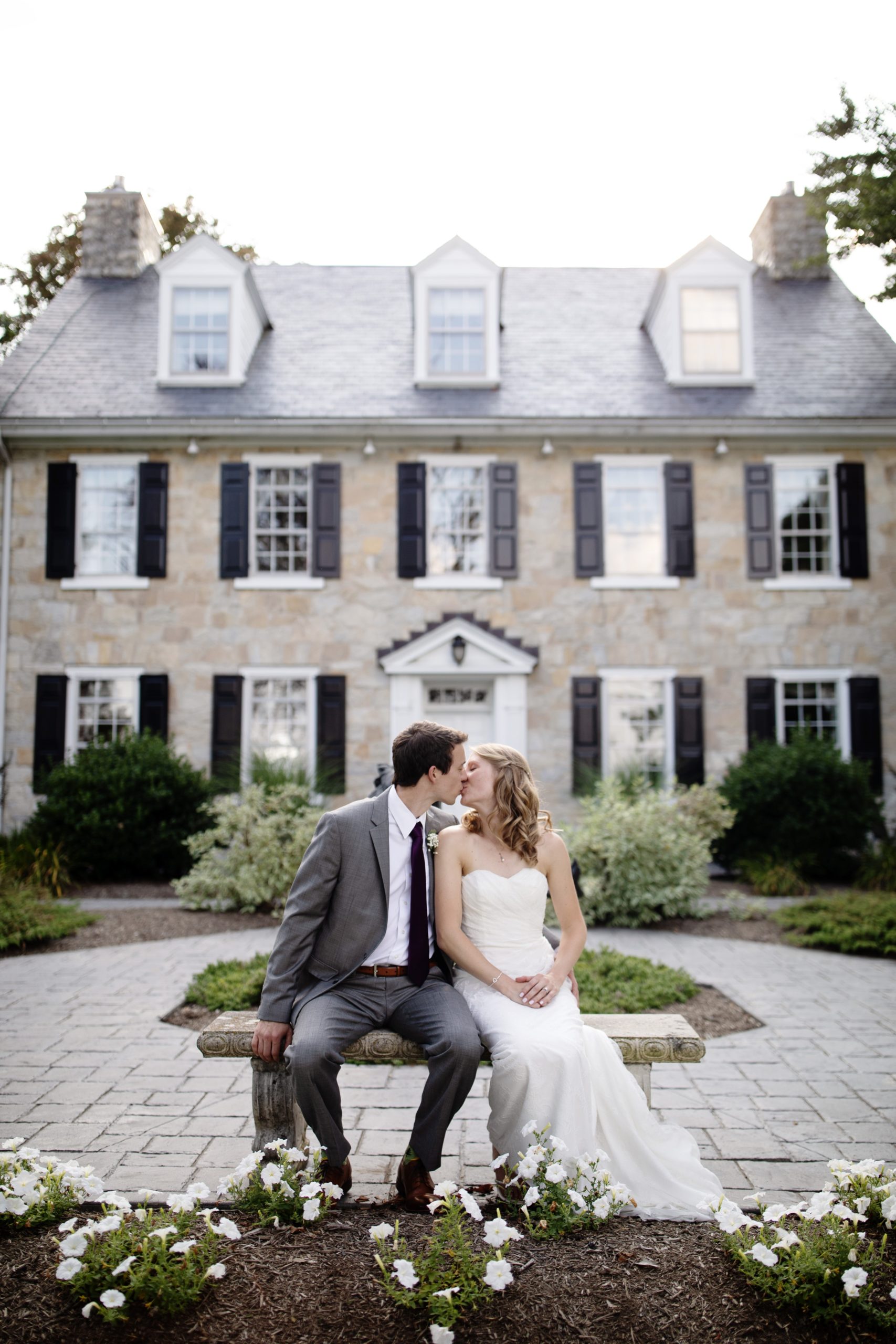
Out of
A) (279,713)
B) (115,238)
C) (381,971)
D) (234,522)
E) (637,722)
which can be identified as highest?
(115,238)

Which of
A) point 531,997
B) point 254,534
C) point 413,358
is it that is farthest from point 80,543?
point 531,997

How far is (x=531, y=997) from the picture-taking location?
10.9ft

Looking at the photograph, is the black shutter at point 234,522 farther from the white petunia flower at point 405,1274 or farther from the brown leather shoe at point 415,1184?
the white petunia flower at point 405,1274

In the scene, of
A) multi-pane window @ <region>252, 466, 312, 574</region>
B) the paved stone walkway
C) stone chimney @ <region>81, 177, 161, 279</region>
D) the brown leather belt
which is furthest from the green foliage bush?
stone chimney @ <region>81, 177, 161, 279</region>

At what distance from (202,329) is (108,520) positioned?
3097 mm

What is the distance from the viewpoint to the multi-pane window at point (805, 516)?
43.1 feet

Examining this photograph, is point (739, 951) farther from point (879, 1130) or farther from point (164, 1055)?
point (164, 1055)

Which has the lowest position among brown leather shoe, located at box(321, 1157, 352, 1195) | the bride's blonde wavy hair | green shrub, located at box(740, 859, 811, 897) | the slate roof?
green shrub, located at box(740, 859, 811, 897)

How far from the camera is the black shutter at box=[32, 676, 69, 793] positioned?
1265cm

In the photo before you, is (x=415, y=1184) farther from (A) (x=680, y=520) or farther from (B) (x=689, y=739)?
(A) (x=680, y=520)

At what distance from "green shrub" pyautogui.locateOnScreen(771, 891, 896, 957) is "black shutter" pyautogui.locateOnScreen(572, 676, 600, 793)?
408 centimetres

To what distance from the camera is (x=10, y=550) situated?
1295cm

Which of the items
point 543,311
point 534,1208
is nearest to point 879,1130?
point 534,1208

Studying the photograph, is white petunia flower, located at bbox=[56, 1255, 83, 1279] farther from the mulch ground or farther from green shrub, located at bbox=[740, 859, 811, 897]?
green shrub, located at bbox=[740, 859, 811, 897]
